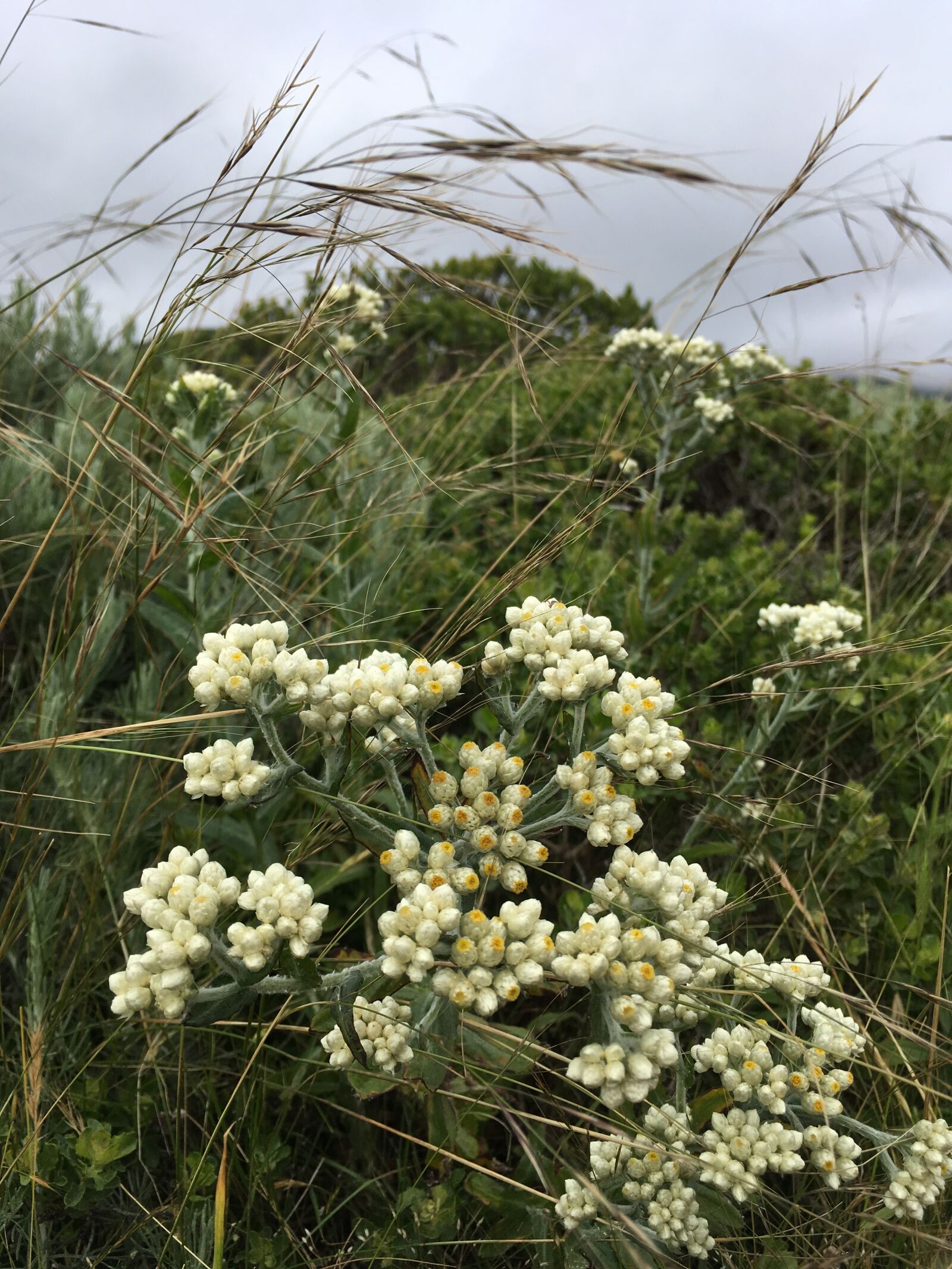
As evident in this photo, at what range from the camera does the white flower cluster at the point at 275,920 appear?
1311 mm

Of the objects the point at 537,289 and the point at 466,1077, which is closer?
the point at 466,1077

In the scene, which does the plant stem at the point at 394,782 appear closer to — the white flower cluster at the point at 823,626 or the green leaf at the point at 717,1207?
the green leaf at the point at 717,1207

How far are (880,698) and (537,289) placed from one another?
977 centimetres

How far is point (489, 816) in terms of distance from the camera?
1.47 m

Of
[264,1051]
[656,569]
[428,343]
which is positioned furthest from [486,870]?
[428,343]

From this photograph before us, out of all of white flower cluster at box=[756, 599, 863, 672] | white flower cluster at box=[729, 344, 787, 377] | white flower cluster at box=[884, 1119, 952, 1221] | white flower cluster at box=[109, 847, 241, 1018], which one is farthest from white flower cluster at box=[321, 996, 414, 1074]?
white flower cluster at box=[729, 344, 787, 377]

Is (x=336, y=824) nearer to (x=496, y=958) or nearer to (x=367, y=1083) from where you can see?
(x=367, y=1083)

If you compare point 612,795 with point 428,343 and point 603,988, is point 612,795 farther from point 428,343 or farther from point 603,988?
point 428,343

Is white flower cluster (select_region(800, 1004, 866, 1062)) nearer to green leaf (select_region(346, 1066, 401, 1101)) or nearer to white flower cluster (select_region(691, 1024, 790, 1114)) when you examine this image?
white flower cluster (select_region(691, 1024, 790, 1114))

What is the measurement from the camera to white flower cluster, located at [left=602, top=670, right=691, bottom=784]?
1.52 metres

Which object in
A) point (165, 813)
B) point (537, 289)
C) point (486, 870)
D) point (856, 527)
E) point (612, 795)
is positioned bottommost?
point (165, 813)

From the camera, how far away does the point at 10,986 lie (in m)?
2.25

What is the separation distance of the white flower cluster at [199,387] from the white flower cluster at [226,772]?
197cm

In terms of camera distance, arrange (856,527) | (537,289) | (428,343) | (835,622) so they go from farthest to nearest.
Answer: (537,289)
(428,343)
(856,527)
(835,622)
